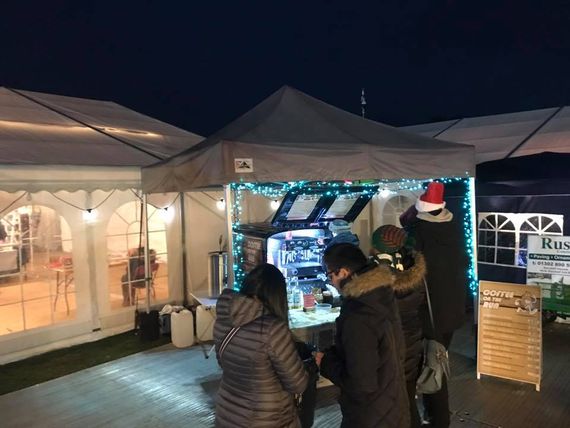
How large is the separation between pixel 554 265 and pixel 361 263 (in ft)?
17.4

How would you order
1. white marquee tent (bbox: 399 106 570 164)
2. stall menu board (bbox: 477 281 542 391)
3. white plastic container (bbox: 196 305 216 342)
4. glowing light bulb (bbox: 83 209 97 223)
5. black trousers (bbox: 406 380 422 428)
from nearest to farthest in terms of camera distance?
black trousers (bbox: 406 380 422 428) < stall menu board (bbox: 477 281 542 391) < white plastic container (bbox: 196 305 216 342) < glowing light bulb (bbox: 83 209 97 223) < white marquee tent (bbox: 399 106 570 164)

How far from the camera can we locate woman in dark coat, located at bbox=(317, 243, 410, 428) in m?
2.23

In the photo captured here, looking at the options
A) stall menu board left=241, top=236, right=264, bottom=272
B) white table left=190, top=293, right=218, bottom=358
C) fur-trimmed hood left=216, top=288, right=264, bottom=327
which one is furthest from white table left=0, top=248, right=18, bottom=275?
fur-trimmed hood left=216, top=288, right=264, bottom=327

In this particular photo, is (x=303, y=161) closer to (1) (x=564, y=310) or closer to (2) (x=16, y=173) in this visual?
(2) (x=16, y=173)

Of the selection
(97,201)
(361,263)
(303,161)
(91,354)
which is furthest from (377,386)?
(97,201)

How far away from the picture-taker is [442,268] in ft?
11.4

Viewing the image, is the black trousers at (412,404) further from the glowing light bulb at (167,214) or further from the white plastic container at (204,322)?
the glowing light bulb at (167,214)

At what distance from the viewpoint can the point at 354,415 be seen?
7.82 feet

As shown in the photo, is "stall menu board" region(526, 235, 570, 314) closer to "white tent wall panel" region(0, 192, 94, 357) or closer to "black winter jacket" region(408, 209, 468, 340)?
"black winter jacket" region(408, 209, 468, 340)

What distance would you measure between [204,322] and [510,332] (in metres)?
3.73

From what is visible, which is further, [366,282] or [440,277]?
[440,277]

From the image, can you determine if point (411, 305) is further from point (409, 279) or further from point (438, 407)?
point (438, 407)

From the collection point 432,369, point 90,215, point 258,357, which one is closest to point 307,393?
point 432,369

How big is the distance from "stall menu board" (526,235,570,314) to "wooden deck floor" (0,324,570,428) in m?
0.88
